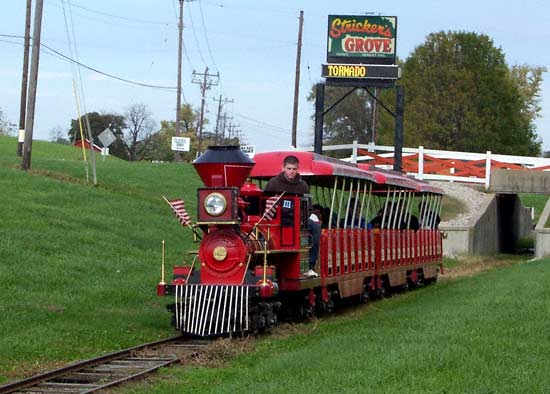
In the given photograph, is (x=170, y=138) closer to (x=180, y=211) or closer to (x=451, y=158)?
(x=451, y=158)

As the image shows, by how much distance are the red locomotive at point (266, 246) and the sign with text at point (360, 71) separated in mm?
16851

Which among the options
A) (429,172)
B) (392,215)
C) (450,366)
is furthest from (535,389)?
(429,172)

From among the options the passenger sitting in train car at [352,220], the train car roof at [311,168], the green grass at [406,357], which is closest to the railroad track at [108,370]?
the green grass at [406,357]

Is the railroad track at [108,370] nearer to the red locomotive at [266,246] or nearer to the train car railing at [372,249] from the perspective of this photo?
the red locomotive at [266,246]

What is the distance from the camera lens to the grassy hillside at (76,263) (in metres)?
14.4

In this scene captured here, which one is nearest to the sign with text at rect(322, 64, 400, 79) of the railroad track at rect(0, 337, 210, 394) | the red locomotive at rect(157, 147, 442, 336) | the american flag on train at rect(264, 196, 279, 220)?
the red locomotive at rect(157, 147, 442, 336)

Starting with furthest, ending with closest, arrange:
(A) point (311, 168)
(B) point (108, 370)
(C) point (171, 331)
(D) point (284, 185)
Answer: (A) point (311, 168), (D) point (284, 185), (C) point (171, 331), (B) point (108, 370)

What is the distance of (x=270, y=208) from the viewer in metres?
15.1

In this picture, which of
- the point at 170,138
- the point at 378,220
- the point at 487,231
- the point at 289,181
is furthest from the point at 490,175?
the point at 170,138

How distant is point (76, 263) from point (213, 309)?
668 cm

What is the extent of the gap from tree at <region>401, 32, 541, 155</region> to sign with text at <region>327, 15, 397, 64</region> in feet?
98.5

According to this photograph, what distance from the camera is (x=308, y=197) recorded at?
16391 millimetres

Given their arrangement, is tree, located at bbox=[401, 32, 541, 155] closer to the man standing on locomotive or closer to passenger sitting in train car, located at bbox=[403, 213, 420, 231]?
passenger sitting in train car, located at bbox=[403, 213, 420, 231]

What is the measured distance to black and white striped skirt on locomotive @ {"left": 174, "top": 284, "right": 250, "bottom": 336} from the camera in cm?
1454
